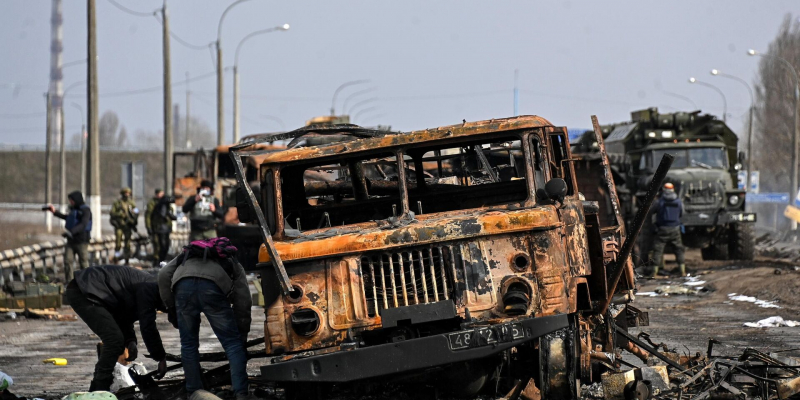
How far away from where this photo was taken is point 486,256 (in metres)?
7.29

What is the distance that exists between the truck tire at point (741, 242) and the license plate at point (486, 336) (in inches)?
632

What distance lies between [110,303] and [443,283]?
2.77 m

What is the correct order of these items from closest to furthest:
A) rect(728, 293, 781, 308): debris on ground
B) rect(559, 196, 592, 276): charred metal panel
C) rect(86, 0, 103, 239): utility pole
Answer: rect(559, 196, 592, 276): charred metal panel < rect(728, 293, 781, 308): debris on ground < rect(86, 0, 103, 239): utility pole

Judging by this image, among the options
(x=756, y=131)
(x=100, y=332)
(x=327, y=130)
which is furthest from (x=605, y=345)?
(x=756, y=131)

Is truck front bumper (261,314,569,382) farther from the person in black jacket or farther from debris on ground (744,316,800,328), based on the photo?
debris on ground (744,316,800,328)

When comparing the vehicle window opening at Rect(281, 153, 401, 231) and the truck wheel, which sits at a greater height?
the vehicle window opening at Rect(281, 153, 401, 231)

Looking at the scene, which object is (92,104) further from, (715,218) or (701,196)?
(715,218)

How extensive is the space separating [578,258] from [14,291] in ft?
34.9

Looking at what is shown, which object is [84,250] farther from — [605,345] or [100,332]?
[605,345]

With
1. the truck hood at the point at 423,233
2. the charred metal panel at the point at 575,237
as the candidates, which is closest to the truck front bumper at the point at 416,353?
the charred metal panel at the point at 575,237

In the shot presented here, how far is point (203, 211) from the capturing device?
20.3 m

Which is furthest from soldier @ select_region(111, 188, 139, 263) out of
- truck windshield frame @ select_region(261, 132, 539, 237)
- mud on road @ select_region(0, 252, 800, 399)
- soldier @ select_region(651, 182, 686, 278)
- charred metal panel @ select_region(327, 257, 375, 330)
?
charred metal panel @ select_region(327, 257, 375, 330)

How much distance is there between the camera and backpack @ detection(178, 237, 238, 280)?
25.8 feet

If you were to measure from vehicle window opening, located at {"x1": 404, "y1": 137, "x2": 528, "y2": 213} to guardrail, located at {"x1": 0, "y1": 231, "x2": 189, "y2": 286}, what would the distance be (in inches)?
415
